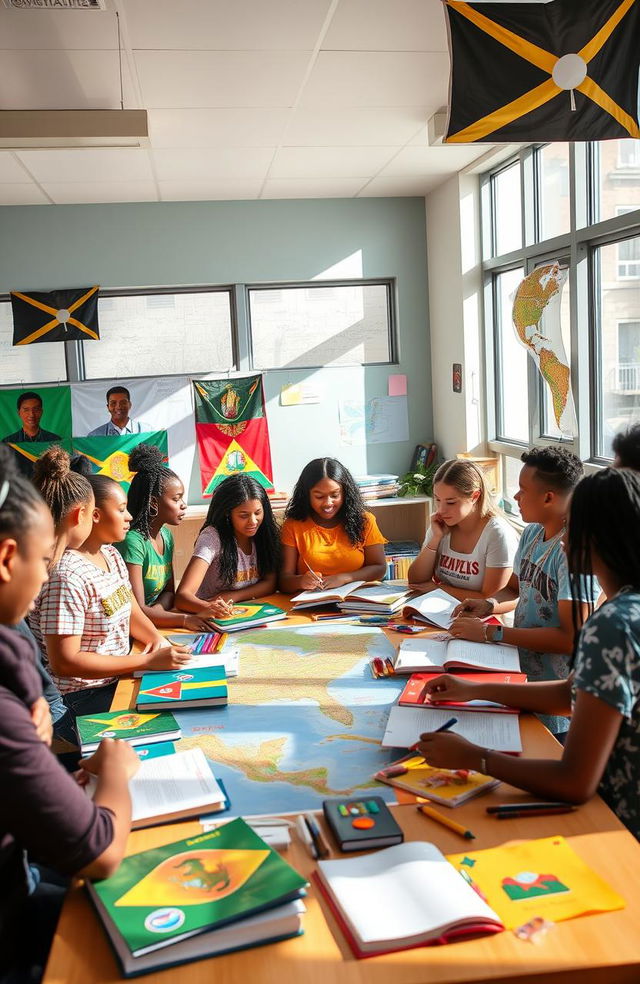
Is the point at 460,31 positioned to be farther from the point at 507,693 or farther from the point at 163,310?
the point at 163,310

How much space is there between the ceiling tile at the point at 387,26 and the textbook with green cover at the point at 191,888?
282 centimetres

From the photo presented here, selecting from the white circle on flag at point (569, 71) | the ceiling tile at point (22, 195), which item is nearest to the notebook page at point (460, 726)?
the white circle on flag at point (569, 71)

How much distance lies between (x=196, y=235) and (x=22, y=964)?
547 cm

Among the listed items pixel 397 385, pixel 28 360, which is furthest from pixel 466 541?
pixel 28 360

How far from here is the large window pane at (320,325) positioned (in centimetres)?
635

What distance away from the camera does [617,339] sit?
4219 millimetres

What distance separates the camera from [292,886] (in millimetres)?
1232

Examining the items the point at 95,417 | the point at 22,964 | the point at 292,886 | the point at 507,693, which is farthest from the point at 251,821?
the point at 95,417

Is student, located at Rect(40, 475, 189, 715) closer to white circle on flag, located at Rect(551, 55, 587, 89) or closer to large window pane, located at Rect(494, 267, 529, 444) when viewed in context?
white circle on flag, located at Rect(551, 55, 587, 89)

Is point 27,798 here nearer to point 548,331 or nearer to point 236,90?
point 236,90

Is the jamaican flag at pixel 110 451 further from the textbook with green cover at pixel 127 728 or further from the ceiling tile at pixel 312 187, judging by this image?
the textbook with green cover at pixel 127 728

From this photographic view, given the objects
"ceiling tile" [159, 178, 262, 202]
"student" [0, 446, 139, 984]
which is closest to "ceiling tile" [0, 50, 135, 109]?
"ceiling tile" [159, 178, 262, 202]

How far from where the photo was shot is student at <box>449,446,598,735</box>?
2352 mm

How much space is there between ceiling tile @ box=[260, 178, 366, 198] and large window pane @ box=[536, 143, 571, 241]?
4.36 ft
